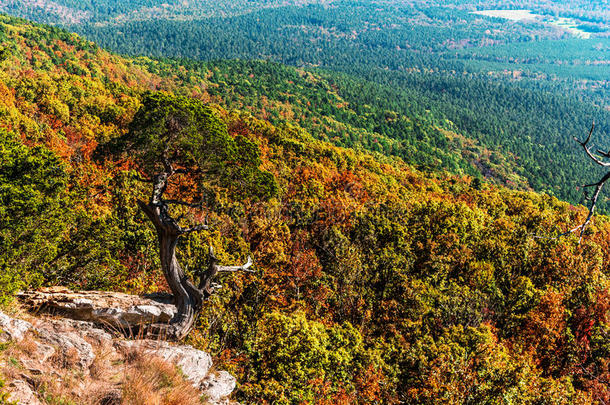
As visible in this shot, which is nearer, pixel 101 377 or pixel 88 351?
pixel 101 377

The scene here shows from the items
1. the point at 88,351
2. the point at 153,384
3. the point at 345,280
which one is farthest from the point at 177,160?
the point at 345,280

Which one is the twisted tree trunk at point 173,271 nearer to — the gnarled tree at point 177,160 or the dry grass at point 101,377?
the gnarled tree at point 177,160

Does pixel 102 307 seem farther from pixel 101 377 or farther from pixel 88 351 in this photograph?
pixel 101 377

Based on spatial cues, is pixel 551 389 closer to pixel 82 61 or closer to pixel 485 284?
pixel 485 284

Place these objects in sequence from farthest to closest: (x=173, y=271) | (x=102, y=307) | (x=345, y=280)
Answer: (x=345, y=280)
(x=173, y=271)
(x=102, y=307)

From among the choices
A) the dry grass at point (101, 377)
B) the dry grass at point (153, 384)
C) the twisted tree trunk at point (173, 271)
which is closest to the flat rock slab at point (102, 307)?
the twisted tree trunk at point (173, 271)

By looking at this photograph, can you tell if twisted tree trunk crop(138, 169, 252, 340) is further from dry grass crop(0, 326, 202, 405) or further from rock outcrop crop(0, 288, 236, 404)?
dry grass crop(0, 326, 202, 405)

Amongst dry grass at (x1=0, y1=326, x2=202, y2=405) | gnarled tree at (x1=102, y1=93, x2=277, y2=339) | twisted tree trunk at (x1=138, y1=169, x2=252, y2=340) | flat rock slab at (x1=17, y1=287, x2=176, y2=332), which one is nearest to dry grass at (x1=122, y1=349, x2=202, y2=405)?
dry grass at (x1=0, y1=326, x2=202, y2=405)

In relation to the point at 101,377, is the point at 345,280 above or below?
below
